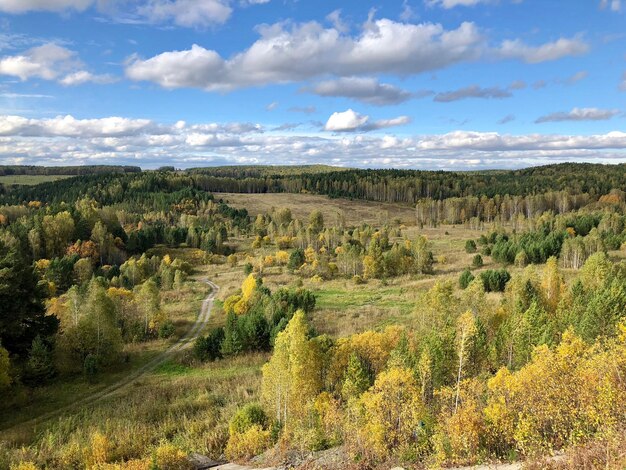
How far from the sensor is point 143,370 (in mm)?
43531

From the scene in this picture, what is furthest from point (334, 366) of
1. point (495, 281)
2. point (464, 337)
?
point (495, 281)

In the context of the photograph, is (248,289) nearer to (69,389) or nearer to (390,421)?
(69,389)

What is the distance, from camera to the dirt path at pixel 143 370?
33.5 m

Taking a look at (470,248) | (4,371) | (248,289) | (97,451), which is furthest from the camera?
(470,248)

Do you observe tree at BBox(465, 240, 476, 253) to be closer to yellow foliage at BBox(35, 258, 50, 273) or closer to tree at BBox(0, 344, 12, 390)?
yellow foliage at BBox(35, 258, 50, 273)

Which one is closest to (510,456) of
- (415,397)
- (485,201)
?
(415,397)

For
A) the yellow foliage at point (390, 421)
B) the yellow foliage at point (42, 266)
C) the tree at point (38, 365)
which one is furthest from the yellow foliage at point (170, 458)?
the yellow foliage at point (42, 266)

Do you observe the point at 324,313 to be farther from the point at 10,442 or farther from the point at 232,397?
the point at 10,442

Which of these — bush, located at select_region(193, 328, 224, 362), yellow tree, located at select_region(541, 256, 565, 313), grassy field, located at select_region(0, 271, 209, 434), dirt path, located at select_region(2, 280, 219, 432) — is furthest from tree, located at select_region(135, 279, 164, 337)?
yellow tree, located at select_region(541, 256, 565, 313)

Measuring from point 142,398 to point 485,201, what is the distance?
186168 mm

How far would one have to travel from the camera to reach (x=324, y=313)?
60.7 m

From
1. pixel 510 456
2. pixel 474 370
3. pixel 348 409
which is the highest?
pixel 510 456

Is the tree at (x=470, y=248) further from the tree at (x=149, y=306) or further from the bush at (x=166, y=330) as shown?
the tree at (x=149, y=306)

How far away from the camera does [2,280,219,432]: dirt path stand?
33.5 metres
